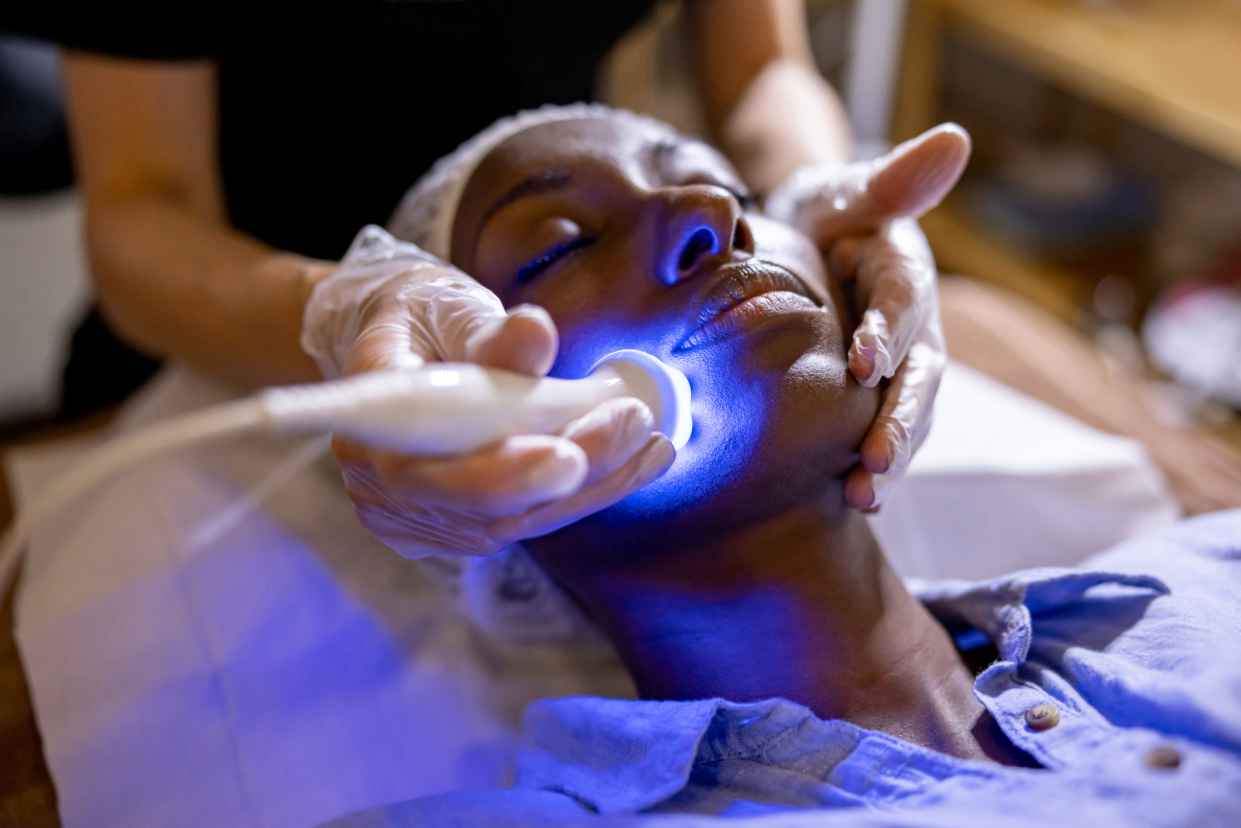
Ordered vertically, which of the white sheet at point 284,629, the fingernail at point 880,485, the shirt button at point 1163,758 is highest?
the fingernail at point 880,485

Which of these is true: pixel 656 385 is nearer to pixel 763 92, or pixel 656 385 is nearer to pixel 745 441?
pixel 745 441

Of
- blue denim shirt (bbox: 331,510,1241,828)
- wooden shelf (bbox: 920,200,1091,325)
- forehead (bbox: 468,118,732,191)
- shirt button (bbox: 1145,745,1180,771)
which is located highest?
forehead (bbox: 468,118,732,191)

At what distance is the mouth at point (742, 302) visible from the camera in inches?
31.5

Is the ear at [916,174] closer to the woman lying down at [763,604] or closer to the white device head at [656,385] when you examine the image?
the woman lying down at [763,604]

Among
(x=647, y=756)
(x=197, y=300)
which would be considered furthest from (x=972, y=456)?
(x=197, y=300)

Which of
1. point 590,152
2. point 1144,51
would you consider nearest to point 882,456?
point 590,152

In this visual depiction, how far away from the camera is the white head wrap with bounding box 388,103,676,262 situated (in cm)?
98

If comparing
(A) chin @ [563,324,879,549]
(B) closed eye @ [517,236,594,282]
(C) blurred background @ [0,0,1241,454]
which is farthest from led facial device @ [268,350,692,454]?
(C) blurred background @ [0,0,1241,454]

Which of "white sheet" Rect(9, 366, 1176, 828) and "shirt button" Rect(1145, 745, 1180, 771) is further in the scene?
"white sheet" Rect(9, 366, 1176, 828)

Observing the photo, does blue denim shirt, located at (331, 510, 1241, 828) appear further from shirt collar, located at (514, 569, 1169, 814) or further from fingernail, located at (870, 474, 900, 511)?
fingernail, located at (870, 474, 900, 511)

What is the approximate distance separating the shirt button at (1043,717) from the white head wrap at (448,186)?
67 cm

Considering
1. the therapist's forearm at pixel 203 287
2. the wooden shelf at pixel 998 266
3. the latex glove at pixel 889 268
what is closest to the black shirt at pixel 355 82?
the therapist's forearm at pixel 203 287

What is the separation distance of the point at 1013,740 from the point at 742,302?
43 centimetres

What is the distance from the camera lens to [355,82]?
1.17 metres
